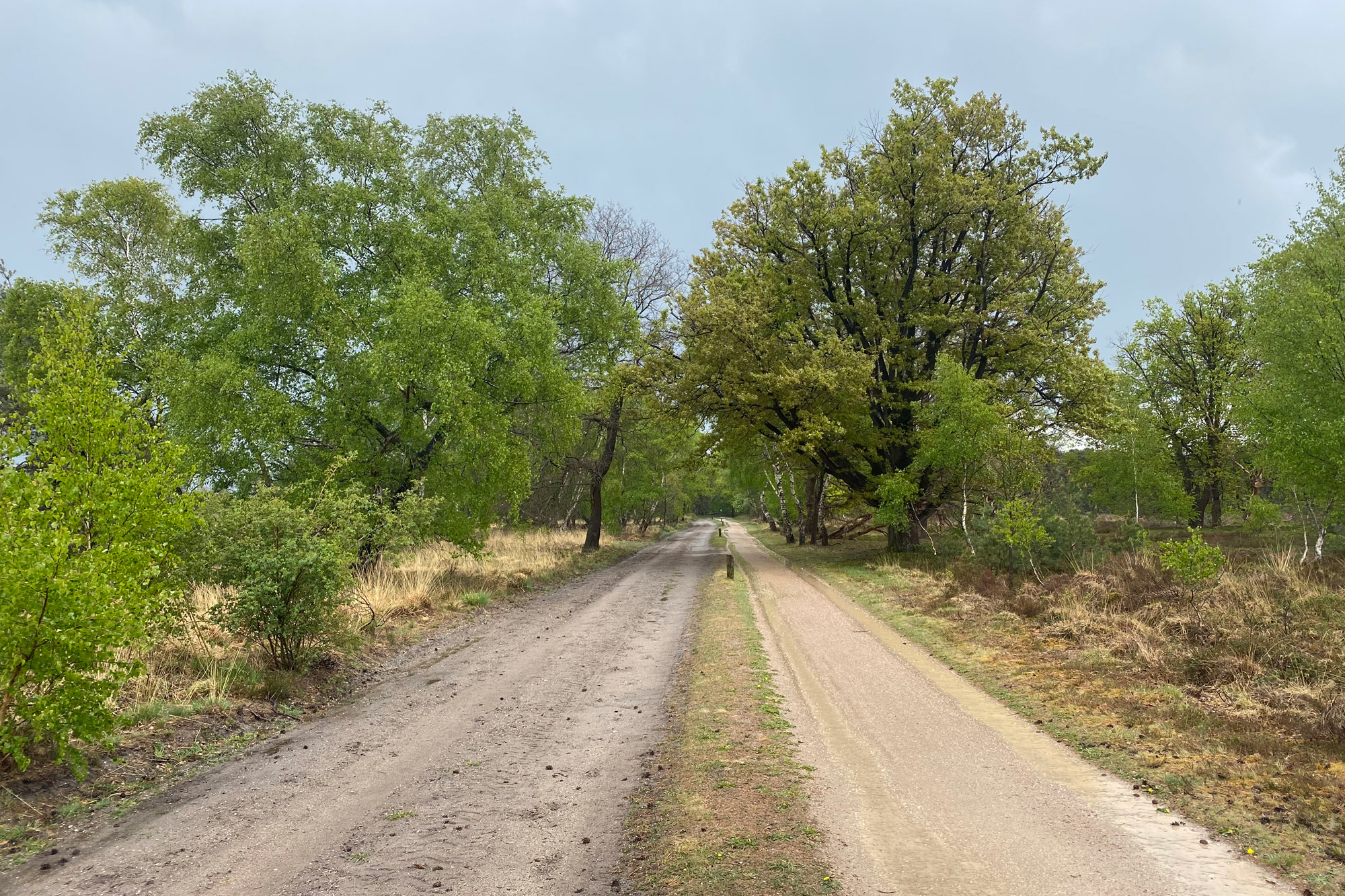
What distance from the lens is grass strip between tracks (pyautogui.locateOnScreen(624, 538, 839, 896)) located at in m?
4.31

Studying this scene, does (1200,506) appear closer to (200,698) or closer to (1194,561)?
(1194,561)

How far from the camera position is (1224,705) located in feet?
24.9

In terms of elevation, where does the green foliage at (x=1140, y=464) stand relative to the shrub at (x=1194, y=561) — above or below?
above

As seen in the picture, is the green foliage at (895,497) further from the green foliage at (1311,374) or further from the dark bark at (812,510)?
the dark bark at (812,510)

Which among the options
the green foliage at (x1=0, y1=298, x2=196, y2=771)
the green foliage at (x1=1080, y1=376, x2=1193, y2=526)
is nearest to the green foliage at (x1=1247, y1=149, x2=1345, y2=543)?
the green foliage at (x1=1080, y1=376, x2=1193, y2=526)

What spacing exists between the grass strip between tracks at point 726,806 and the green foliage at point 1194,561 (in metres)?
8.04

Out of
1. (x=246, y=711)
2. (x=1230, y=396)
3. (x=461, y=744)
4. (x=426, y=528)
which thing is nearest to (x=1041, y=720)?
(x=461, y=744)

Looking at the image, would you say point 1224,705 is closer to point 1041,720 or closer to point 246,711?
point 1041,720

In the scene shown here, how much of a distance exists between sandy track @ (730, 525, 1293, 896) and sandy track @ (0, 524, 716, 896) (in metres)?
1.79

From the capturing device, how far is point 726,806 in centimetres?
538

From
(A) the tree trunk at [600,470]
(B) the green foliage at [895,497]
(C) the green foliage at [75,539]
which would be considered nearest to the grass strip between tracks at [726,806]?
(C) the green foliage at [75,539]

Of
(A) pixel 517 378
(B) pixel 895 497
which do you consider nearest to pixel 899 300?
(B) pixel 895 497

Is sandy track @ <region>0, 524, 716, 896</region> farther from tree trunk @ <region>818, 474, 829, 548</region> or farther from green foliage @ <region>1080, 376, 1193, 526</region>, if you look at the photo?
green foliage @ <region>1080, 376, 1193, 526</region>

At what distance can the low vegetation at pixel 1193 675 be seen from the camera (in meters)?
5.27
